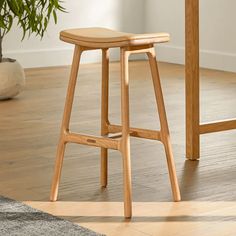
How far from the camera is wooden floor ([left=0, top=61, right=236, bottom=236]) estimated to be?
2840mm

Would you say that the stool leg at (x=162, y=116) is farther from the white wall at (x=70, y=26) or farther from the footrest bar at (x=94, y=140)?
the white wall at (x=70, y=26)

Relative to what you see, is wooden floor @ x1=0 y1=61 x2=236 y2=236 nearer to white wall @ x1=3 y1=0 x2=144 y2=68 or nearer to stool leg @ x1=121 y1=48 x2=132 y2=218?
stool leg @ x1=121 y1=48 x2=132 y2=218

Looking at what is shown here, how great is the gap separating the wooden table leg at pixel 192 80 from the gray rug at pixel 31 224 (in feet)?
3.60

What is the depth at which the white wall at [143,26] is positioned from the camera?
7.25m

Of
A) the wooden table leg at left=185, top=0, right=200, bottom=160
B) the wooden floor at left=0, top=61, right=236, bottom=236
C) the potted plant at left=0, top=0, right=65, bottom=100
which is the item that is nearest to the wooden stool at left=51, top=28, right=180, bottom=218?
the wooden floor at left=0, top=61, right=236, bottom=236

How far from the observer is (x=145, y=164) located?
3.68m

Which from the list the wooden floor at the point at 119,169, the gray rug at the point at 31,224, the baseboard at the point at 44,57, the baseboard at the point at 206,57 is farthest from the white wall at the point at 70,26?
the gray rug at the point at 31,224

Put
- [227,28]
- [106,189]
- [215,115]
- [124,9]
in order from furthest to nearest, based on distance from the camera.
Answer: [124,9]
[227,28]
[215,115]
[106,189]

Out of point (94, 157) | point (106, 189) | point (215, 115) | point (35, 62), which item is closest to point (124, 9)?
point (35, 62)

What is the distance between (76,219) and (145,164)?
908 millimetres

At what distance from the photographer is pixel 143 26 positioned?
27.1 ft

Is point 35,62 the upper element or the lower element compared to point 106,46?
lower

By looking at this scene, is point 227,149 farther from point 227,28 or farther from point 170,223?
point 227,28

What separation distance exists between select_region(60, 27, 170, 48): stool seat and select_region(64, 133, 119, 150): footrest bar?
0.34 meters
